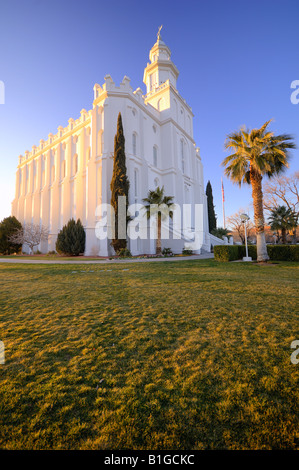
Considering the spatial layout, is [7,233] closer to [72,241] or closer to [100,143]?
[72,241]

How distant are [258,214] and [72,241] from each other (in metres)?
17.0

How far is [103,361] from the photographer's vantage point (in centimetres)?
219

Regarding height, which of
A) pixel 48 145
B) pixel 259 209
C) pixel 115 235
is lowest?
pixel 115 235

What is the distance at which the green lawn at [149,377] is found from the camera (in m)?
1.34

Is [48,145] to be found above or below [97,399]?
above

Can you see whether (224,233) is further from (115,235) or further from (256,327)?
(256,327)

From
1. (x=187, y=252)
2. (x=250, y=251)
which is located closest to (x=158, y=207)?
(x=187, y=252)

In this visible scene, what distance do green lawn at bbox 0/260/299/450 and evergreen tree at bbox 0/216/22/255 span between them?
2896 cm

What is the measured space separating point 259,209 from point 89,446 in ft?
45.8

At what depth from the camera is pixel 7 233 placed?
2705 centimetres

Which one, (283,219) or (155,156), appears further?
(155,156)

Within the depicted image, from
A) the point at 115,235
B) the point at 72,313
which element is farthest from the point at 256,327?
the point at 115,235

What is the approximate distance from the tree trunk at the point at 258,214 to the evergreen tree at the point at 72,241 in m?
16.1

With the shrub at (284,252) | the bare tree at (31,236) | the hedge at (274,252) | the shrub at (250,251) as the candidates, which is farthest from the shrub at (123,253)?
the bare tree at (31,236)
